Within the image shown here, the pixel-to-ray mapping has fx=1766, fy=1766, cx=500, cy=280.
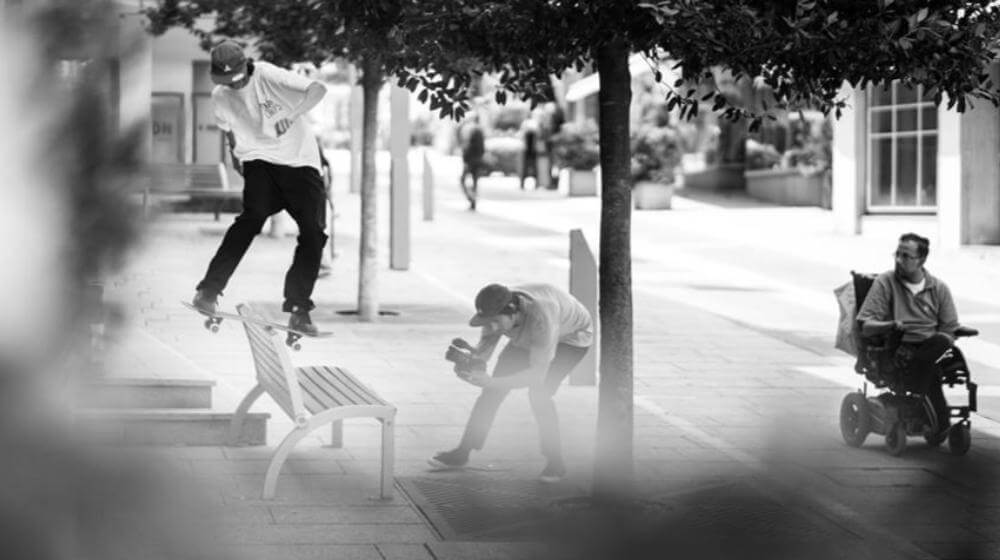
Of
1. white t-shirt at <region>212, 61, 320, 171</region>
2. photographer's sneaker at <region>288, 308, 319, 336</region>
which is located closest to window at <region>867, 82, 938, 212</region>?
photographer's sneaker at <region>288, 308, 319, 336</region>

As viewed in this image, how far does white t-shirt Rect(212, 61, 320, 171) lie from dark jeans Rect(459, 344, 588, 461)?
5.51 feet

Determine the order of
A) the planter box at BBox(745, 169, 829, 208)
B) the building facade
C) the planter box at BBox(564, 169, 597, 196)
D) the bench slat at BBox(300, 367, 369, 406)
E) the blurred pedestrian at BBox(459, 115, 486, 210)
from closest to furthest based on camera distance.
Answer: the bench slat at BBox(300, 367, 369, 406) < the building facade < the blurred pedestrian at BBox(459, 115, 486, 210) < the planter box at BBox(745, 169, 829, 208) < the planter box at BBox(564, 169, 597, 196)

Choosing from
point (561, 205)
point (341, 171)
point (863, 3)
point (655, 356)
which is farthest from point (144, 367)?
point (341, 171)

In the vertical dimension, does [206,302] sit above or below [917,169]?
below

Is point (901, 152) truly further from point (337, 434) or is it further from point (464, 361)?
point (464, 361)

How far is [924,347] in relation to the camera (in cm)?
991

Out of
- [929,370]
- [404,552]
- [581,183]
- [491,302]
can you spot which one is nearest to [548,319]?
[491,302]

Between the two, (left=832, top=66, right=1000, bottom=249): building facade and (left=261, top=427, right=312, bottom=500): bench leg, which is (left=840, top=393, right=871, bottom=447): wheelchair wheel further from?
(left=832, top=66, right=1000, bottom=249): building facade

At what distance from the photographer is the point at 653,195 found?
1345 inches

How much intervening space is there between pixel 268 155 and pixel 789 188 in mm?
A: 28567

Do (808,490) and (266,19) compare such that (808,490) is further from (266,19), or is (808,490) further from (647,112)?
(647,112)

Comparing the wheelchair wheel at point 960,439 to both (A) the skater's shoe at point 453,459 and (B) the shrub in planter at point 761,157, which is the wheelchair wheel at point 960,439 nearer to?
(A) the skater's shoe at point 453,459

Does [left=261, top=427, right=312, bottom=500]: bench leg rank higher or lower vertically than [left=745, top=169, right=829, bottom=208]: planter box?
lower

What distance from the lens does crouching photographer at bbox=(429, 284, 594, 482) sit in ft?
28.3
